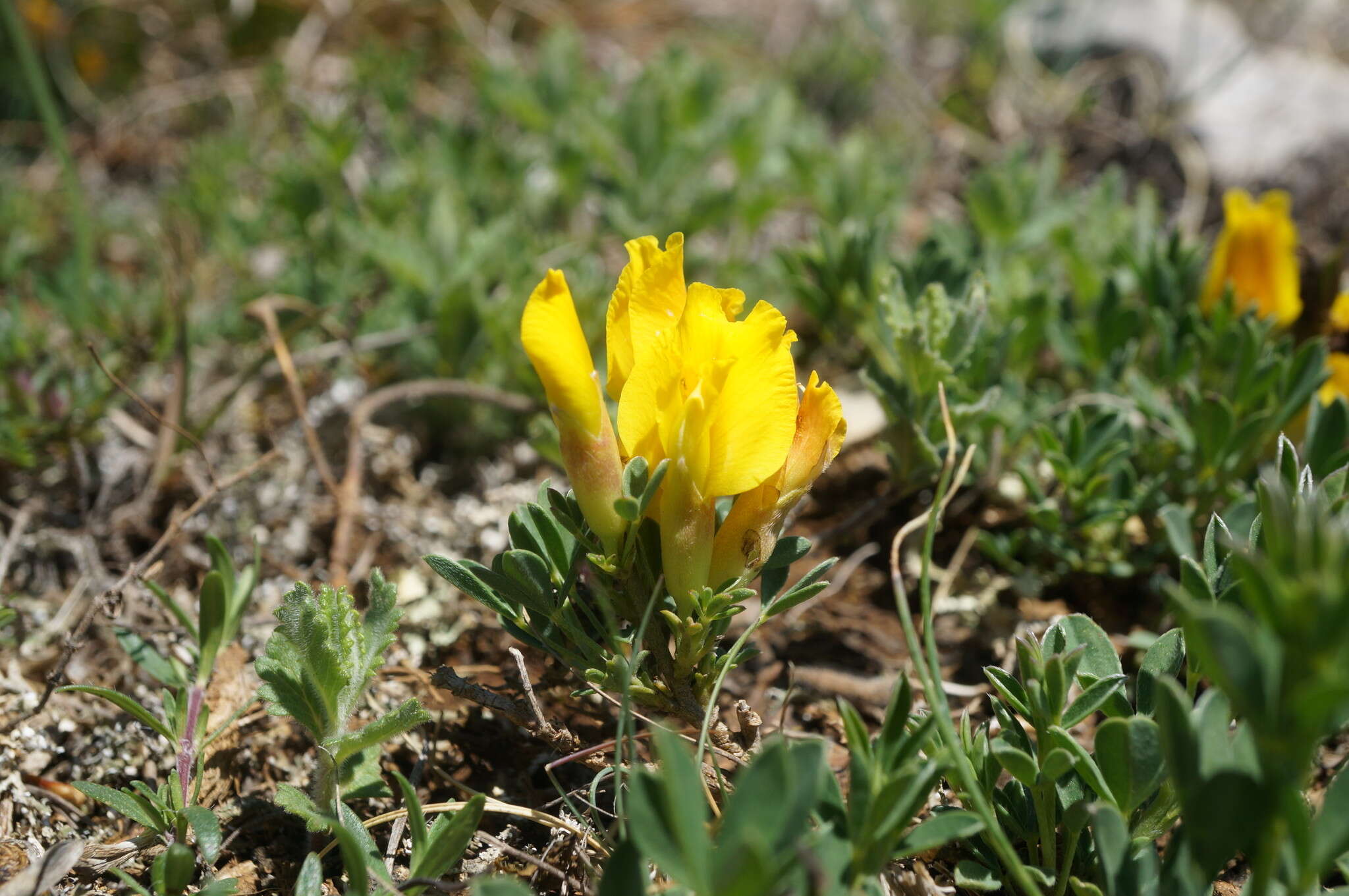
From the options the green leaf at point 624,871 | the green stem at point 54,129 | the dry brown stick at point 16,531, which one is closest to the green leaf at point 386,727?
the green leaf at point 624,871

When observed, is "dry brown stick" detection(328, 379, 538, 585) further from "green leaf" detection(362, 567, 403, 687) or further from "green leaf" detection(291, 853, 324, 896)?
"green leaf" detection(291, 853, 324, 896)

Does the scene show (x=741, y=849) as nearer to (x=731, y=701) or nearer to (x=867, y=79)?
(x=731, y=701)

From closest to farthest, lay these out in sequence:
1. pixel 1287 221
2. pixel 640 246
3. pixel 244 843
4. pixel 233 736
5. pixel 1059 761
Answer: pixel 1059 761, pixel 640 246, pixel 244 843, pixel 233 736, pixel 1287 221

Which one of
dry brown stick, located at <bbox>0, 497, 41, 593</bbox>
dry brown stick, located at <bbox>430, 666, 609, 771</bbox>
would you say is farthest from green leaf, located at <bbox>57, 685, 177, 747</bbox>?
dry brown stick, located at <bbox>0, 497, 41, 593</bbox>

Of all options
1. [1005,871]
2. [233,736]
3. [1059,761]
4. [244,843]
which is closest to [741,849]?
[1059,761]

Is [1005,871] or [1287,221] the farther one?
[1287,221]
